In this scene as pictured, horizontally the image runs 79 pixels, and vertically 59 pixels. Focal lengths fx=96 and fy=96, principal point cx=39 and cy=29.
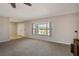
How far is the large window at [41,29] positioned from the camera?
707cm

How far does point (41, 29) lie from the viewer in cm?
756

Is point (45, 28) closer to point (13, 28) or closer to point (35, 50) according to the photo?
point (35, 50)

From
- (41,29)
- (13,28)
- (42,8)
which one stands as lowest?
(41,29)

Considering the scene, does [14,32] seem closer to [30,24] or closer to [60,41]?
[30,24]

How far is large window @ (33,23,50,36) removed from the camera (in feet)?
23.2

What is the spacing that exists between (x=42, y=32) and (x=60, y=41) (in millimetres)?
1789

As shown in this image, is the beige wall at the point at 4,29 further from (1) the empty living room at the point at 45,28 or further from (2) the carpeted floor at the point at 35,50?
(2) the carpeted floor at the point at 35,50

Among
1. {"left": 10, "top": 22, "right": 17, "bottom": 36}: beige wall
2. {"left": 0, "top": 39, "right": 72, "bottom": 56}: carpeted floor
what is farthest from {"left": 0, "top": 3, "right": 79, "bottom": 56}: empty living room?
{"left": 10, "top": 22, "right": 17, "bottom": 36}: beige wall

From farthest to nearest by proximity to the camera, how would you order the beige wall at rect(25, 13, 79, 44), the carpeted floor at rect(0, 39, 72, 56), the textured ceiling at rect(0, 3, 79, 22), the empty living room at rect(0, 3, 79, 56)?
the beige wall at rect(25, 13, 79, 44), the empty living room at rect(0, 3, 79, 56), the carpeted floor at rect(0, 39, 72, 56), the textured ceiling at rect(0, 3, 79, 22)

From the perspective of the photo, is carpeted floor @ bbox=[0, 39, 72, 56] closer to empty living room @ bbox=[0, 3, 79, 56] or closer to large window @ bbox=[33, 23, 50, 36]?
empty living room @ bbox=[0, 3, 79, 56]

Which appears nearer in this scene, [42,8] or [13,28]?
[42,8]

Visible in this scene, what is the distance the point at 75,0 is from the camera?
0.99m

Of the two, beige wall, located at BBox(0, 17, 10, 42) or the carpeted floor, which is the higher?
beige wall, located at BBox(0, 17, 10, 42)

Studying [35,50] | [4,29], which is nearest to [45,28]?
[4,29]
